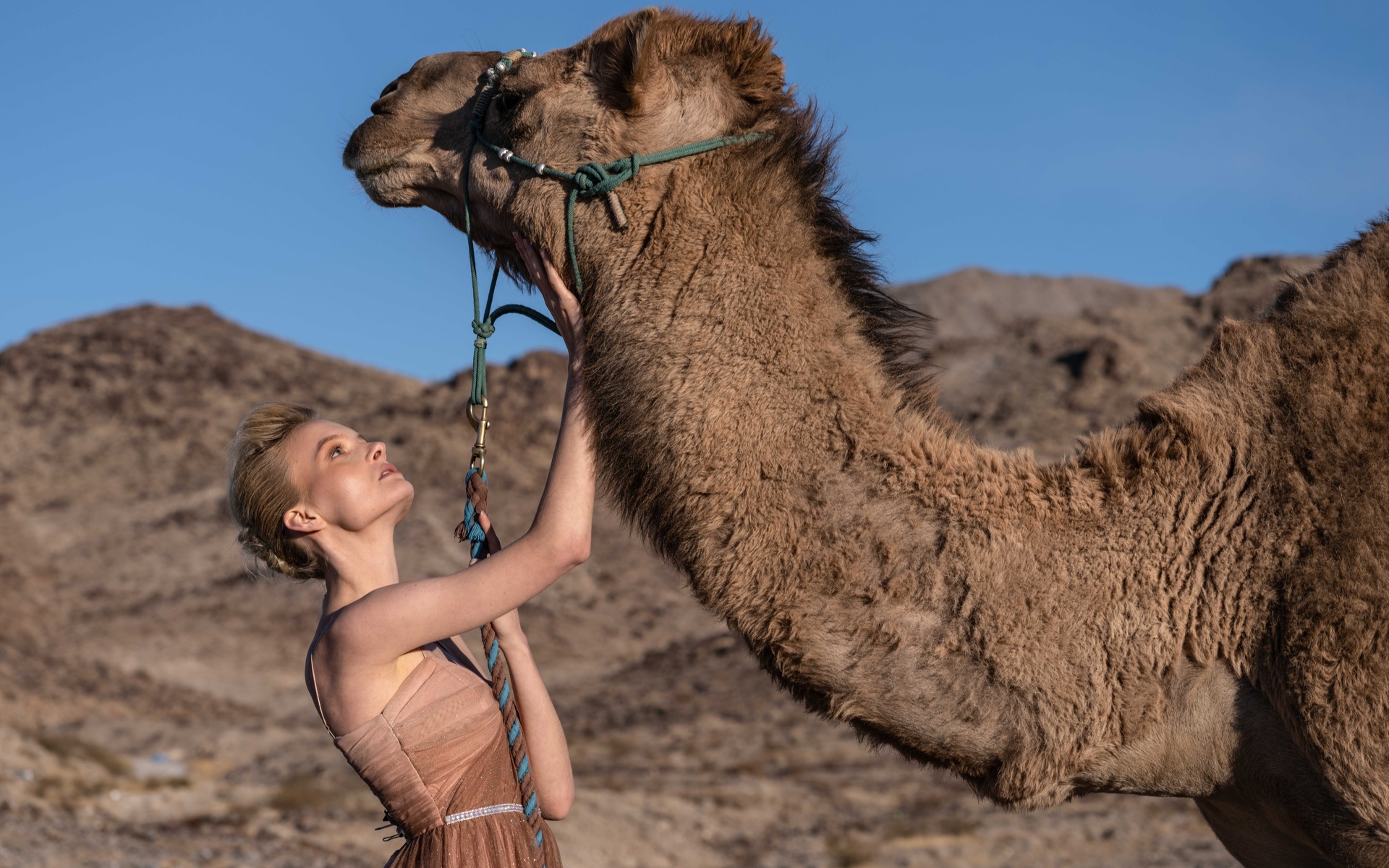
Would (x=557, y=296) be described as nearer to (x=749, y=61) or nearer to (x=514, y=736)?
(x=749, y=61)

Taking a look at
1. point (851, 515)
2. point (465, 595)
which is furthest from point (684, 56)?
point (465, 595)

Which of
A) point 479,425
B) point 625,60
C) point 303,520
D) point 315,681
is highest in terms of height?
point 625,60

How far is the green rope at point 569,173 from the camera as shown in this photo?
2.86 metres

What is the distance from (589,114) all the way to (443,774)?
5.16ft

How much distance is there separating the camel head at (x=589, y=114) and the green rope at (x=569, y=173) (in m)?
0.02

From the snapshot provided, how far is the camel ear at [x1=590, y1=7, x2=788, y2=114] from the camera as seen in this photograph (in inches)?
113

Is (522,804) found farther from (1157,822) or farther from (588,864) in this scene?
(1157,822)

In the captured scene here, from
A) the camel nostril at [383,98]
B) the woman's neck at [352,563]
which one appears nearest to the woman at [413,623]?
the woman's neck at [352,563]

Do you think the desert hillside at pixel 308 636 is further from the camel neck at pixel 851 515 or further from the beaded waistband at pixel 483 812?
the beaded waistband at pixel 483 812

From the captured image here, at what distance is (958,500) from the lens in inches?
105

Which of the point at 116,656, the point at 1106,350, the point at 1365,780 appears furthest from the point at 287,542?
the point at 1106,350

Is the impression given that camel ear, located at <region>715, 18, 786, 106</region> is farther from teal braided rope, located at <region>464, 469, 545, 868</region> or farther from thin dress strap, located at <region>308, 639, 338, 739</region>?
thin dress strap, located at <region>308, 639, 338, 739</region>

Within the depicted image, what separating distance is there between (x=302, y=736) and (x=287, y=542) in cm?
1460

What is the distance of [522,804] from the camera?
107 inches
